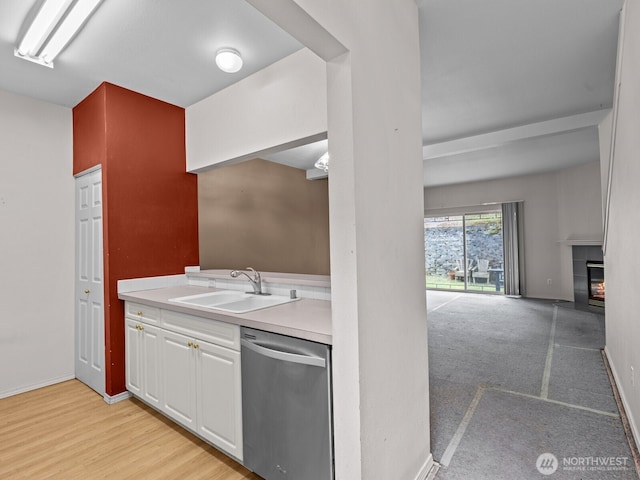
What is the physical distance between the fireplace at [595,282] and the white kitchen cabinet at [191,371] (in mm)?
6486

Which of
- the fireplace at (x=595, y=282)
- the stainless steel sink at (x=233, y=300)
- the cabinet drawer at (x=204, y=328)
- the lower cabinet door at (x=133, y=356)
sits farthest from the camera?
the fireplace at (x=595, y=282)

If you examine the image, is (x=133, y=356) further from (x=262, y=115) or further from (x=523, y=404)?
(x=523, y=404)

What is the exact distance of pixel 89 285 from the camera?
289cm

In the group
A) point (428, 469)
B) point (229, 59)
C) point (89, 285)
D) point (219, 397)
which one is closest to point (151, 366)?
point (219, 397)

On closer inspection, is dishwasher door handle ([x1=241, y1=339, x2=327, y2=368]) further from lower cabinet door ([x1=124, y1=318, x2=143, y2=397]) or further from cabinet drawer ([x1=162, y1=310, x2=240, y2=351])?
lower cabinet door ([x1=124, y1=318, x2=143, y2=397])

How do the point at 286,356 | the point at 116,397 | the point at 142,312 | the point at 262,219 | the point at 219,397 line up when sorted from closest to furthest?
the point at 286,356 < the point at 219,397 < the point at 142,312 < the point at 116,397 < the point at 262,219

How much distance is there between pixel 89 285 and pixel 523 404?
377cm

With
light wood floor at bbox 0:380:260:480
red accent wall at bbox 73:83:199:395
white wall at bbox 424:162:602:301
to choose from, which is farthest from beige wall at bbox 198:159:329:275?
white wall at bbox 424:162:602:301

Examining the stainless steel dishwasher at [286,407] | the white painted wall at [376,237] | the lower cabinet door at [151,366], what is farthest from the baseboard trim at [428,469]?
the lower cabinet door at [151,366]

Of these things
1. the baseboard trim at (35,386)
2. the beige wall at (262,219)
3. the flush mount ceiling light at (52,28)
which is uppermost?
the flush mount ceiling light at (52,28)

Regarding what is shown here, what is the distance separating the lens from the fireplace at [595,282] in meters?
5.54

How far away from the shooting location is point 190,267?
3.22 m

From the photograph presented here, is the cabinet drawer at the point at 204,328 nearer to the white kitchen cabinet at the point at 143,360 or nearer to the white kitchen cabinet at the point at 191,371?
the white kitchen cabinet at the point at 191,371

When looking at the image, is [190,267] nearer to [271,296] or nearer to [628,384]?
[271,296]
